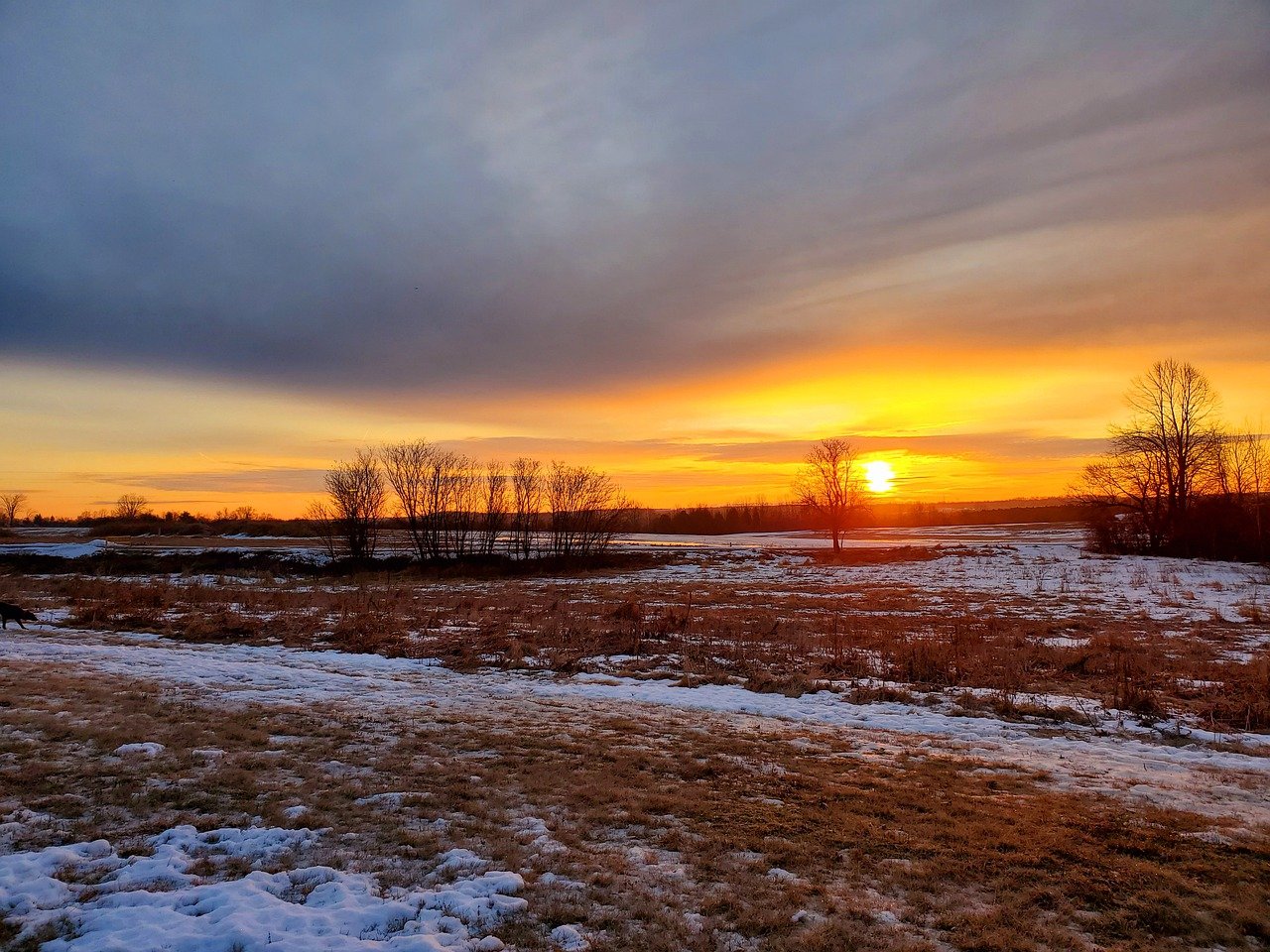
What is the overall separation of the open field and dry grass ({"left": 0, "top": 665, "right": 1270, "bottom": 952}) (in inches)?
1.3

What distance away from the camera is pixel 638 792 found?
23.0 ft

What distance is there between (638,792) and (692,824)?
3.02 ft

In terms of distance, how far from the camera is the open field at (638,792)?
14.9 feet

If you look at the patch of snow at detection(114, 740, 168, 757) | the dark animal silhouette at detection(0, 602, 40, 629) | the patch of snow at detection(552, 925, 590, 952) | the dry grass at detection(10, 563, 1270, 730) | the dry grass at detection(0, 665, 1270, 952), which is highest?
the dark animal silhouette at detection(0, 602, 40, 629)

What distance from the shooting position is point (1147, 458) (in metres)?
48.0

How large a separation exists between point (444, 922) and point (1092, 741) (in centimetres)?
907

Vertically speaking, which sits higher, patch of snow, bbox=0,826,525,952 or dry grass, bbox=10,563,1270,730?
patch of snow, bbox=0,826,525,952

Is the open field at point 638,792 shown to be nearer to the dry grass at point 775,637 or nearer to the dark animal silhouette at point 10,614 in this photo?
the dry grass at point 775,637

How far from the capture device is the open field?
4.54 metres

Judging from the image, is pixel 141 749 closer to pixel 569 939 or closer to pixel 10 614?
pixel 569 939

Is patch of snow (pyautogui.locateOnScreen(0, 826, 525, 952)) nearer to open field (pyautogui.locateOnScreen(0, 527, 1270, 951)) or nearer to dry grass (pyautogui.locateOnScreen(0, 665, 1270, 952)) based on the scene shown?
open field (pyautogui.locateOnScreen(0, 527, 1270, 951))

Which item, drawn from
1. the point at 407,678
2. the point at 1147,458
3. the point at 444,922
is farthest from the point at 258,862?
the point at 1147,458

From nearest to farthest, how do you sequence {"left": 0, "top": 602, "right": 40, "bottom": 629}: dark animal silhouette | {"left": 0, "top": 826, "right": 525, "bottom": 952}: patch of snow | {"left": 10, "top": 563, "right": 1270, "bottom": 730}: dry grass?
{"left": 0, "top": 826, "right": 525, "bottom": 952}: patch of snow → {"left": 10, "top": 563, "right": 1270, "bottom": 730}: dry grass → {"left": 0, "top": 602, "right": 40, "bottom": 629}: dark animal silhouette

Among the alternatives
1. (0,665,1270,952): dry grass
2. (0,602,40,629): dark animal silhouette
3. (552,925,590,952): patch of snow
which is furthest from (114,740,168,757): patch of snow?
(0,602,40,629): dark animal silhouette
